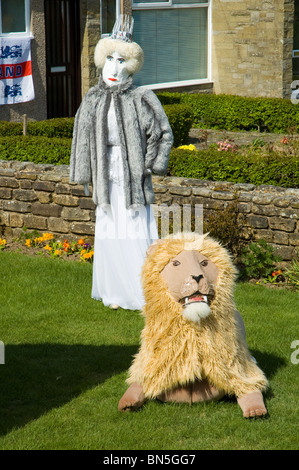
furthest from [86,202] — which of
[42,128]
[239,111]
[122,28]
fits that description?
[239,111]

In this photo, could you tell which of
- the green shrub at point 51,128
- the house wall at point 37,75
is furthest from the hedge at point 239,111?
the green shrub at point 51,128

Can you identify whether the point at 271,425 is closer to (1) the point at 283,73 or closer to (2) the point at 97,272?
(2) the point at 97,272

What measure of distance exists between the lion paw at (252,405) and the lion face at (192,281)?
1.82 ft

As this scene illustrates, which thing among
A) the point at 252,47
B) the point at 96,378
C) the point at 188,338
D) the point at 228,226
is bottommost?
the point at 96,378

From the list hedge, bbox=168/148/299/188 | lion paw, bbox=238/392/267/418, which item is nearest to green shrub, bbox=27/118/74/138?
hedge, bbox=168/148/299/188

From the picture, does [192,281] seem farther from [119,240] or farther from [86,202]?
[86,202]

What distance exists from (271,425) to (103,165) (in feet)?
8.74

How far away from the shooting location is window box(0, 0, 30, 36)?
1363 cm

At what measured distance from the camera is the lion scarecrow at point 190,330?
167 inches

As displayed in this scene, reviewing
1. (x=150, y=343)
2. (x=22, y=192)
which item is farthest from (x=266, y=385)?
(x=22, y=192)

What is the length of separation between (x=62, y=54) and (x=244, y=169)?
7.74 metres

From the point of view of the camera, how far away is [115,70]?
6152 mm

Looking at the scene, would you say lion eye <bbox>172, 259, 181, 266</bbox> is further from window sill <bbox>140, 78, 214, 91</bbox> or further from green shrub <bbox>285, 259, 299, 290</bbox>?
window sill <bbox>140, 78, 214, 91</bbox>

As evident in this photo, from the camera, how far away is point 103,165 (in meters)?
6.17
